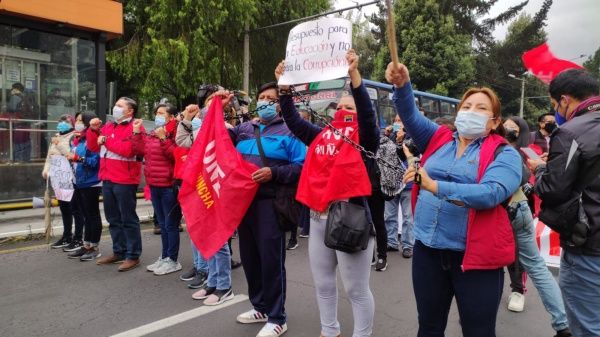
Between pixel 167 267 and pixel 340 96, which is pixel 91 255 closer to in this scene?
pixel 167 267

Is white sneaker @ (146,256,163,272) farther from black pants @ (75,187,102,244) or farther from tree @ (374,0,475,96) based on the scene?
tree @ (374,0,475,96)

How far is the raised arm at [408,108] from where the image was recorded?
93.2 inches

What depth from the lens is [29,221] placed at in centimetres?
778

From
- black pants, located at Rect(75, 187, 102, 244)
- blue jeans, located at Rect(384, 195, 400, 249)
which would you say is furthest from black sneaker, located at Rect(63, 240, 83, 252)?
blue jeans, located at Rect(384, 195, 400, 249)

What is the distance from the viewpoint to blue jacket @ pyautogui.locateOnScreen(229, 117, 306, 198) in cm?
340

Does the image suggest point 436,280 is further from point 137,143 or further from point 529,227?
point 137,143

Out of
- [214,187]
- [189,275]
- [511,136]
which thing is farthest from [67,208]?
[511,136]

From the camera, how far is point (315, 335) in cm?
352

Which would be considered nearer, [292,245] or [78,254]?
[78,254]

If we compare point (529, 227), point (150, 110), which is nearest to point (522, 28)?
point (150, 110)

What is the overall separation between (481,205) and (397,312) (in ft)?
7.35

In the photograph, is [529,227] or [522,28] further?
[522,28]

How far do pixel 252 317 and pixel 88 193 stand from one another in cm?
320

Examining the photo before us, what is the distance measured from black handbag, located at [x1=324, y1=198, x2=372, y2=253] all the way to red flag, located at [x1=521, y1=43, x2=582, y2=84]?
1498 millimetres
